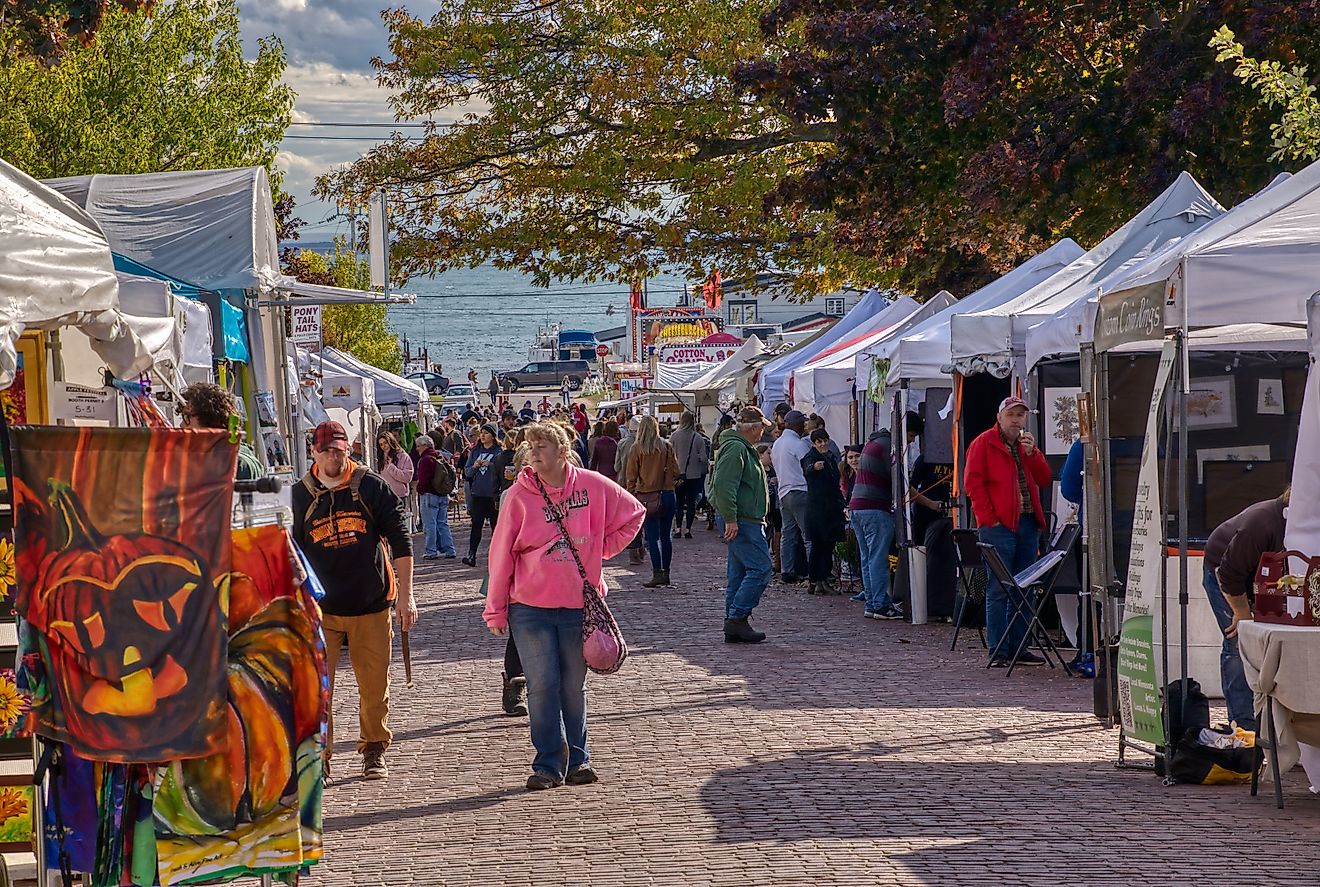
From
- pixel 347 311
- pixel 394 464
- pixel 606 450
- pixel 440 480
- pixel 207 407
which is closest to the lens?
pixel 207 407

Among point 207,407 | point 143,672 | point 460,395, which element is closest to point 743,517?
point 207,407

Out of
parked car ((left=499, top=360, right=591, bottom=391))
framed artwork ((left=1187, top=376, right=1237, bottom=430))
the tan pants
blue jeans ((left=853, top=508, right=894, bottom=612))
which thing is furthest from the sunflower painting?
parked car ((left=499, top=360, right=591, bottom=391))

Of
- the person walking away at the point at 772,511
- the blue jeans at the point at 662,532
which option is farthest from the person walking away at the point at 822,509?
the person walking away at the point at 772,511

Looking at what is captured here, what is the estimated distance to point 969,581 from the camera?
14289 millimetres

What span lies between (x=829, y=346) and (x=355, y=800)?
17194 millimetres

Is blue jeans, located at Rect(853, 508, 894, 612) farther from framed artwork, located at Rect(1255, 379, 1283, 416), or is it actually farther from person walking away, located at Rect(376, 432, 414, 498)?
person walking away, located at Rect(376, 432, 414, 498)

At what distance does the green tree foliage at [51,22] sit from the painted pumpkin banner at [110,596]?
8.82m

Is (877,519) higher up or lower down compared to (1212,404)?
lower down

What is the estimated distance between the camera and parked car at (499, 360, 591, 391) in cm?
10466

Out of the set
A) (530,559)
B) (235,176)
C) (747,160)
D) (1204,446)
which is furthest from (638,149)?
(530,559)

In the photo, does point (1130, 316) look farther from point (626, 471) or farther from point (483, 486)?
point (483, 486)

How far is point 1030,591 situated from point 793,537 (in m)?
7.55

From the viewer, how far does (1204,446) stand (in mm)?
12016

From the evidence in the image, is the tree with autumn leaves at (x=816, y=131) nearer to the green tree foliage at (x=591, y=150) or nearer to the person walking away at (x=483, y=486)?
the green tree foliage at (x=591, y=150)
